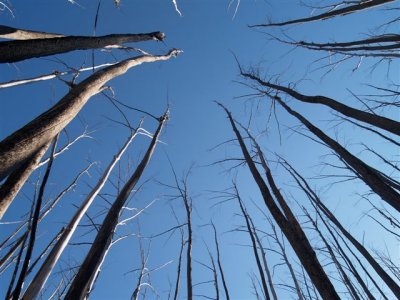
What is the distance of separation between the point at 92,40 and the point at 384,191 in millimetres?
3737

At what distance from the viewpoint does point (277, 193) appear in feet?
13.0

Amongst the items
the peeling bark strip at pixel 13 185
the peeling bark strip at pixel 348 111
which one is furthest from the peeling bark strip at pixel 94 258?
the peeling bark strip at pixel 348 111

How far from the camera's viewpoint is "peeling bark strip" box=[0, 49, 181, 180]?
1616 mm

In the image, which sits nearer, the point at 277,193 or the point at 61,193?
the point at 277,193

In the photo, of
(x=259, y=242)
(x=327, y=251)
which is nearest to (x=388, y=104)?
(x=327, y=251)

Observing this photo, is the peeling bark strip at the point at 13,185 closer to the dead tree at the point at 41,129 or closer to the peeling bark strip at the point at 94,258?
the dead tree at the point at 41,129

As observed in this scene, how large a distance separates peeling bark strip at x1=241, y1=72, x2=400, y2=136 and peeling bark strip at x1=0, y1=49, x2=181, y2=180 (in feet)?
11.1

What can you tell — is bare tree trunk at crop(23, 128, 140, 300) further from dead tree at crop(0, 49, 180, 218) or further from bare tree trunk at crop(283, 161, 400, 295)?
bare tree trunk at crop(283, 161, 400, 295)

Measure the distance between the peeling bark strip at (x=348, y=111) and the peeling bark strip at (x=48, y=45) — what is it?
3241mm

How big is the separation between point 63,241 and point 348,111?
165 inches

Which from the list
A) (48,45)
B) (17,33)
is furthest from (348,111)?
(17,33)

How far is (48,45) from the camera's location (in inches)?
87.7

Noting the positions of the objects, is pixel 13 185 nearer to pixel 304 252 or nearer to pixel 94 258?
pixel 94 258

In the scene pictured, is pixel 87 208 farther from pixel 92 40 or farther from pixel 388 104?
pixel 388 104
